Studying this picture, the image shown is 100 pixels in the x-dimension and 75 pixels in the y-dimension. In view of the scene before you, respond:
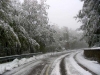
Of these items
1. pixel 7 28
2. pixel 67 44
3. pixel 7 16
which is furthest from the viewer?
pixel 67 44

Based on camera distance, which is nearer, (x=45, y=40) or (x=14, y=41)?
(x=14, y=41)

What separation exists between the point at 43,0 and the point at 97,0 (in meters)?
25.2

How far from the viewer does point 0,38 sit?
18234 millimetres

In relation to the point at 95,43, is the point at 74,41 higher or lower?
higher

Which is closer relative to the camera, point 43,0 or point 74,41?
point 43,0

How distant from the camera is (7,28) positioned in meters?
17.2

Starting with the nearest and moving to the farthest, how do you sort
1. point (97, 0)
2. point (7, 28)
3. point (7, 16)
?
point (97, 0), point (7, 28), point (7, 16)

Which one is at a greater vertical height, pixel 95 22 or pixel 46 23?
pixel 46 23

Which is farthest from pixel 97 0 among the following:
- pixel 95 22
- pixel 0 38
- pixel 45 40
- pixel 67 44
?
pixel 67 44

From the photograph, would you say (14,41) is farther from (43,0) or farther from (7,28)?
(43,0)

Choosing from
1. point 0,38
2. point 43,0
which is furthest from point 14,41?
point 43,0

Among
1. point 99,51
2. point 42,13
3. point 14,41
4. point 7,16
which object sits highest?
Answer: point 42,13

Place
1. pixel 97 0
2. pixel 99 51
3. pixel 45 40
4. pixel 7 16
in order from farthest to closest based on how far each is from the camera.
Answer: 1. pixel 45 40
2. pixel 7 16
3. pixel 97 0
4. pixel 99 51

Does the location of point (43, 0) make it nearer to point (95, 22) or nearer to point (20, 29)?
point (20, 29)
